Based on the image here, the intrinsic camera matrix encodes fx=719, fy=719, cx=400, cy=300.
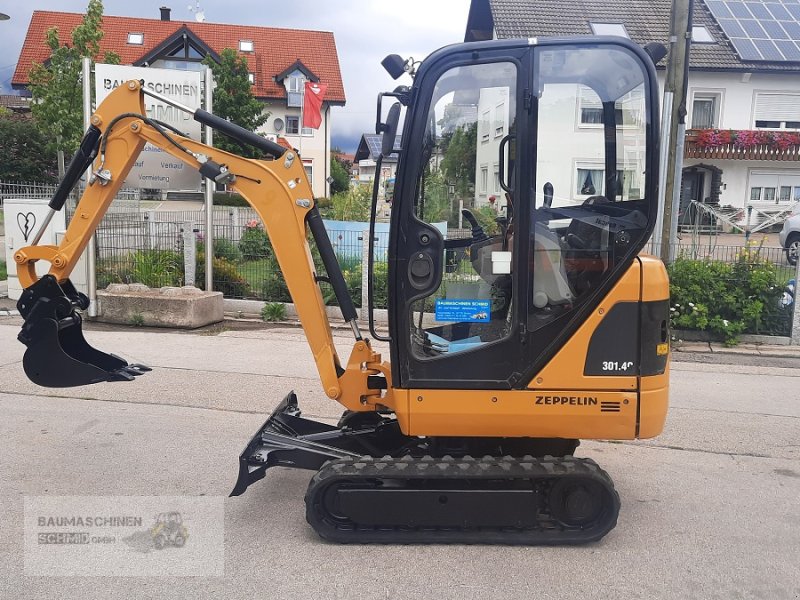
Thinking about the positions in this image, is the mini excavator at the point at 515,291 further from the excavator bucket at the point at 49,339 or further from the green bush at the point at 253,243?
the green bush at the point at 253,243

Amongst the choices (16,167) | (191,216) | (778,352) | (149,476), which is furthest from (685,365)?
(16,167)

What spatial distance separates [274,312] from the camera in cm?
1048

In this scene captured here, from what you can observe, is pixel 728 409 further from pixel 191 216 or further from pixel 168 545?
pixel 191 216

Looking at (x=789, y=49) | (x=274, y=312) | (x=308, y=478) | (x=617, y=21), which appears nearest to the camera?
(x=308, y=478)

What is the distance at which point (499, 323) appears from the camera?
392 centimetres

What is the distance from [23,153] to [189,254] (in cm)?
2891

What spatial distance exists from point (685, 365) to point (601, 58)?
18.6ft

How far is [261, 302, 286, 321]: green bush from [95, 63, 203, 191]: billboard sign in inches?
77.0

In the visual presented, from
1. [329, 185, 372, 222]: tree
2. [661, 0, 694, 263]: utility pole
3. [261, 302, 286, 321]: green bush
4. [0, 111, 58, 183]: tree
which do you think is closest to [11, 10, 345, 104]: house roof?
[0, 111, 58, 183]: tree

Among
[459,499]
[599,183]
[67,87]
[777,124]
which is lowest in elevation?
[459,499]

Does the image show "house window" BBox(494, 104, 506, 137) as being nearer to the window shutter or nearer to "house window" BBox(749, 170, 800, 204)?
"house window" BBox(749, 170, 800, 204)

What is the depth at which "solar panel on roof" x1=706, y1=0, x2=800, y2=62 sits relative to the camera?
25.0 m

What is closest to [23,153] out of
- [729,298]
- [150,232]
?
[150,232]

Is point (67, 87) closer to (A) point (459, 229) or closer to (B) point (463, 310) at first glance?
(A) point (459, 229)
